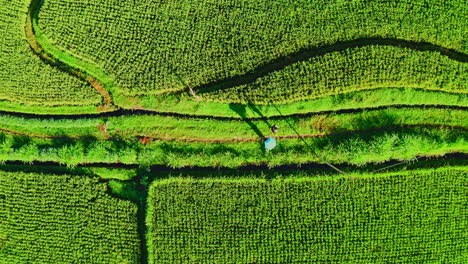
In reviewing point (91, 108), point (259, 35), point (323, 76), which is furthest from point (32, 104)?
point (323, 76)

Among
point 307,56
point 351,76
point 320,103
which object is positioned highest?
point 307,56

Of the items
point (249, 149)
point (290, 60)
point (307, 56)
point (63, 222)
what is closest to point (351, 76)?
point (307, 56)

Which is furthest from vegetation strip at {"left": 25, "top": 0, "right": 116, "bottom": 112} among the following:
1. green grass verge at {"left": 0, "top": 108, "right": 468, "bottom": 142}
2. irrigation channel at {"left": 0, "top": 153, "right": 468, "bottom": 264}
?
irrigation channel at {"left": 0, "top": 153, "right": 468, "bottom": 264}

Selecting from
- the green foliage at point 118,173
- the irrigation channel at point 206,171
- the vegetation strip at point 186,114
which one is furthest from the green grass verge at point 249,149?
the vegetation strip at point 186,114

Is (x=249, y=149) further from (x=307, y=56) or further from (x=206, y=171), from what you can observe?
(x=307, y=56)

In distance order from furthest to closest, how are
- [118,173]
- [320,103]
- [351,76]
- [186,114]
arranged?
[186,114], [118,173], [320,103], [351,76]

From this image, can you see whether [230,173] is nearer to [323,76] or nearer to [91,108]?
[323,76]

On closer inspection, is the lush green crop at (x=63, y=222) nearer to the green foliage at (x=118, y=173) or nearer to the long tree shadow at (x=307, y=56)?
the green foliage at (x=118, y=173)

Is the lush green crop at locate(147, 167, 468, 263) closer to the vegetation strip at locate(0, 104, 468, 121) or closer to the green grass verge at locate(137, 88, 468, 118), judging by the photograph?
the vegetation strip at locate(0, 104, 468, 121)
